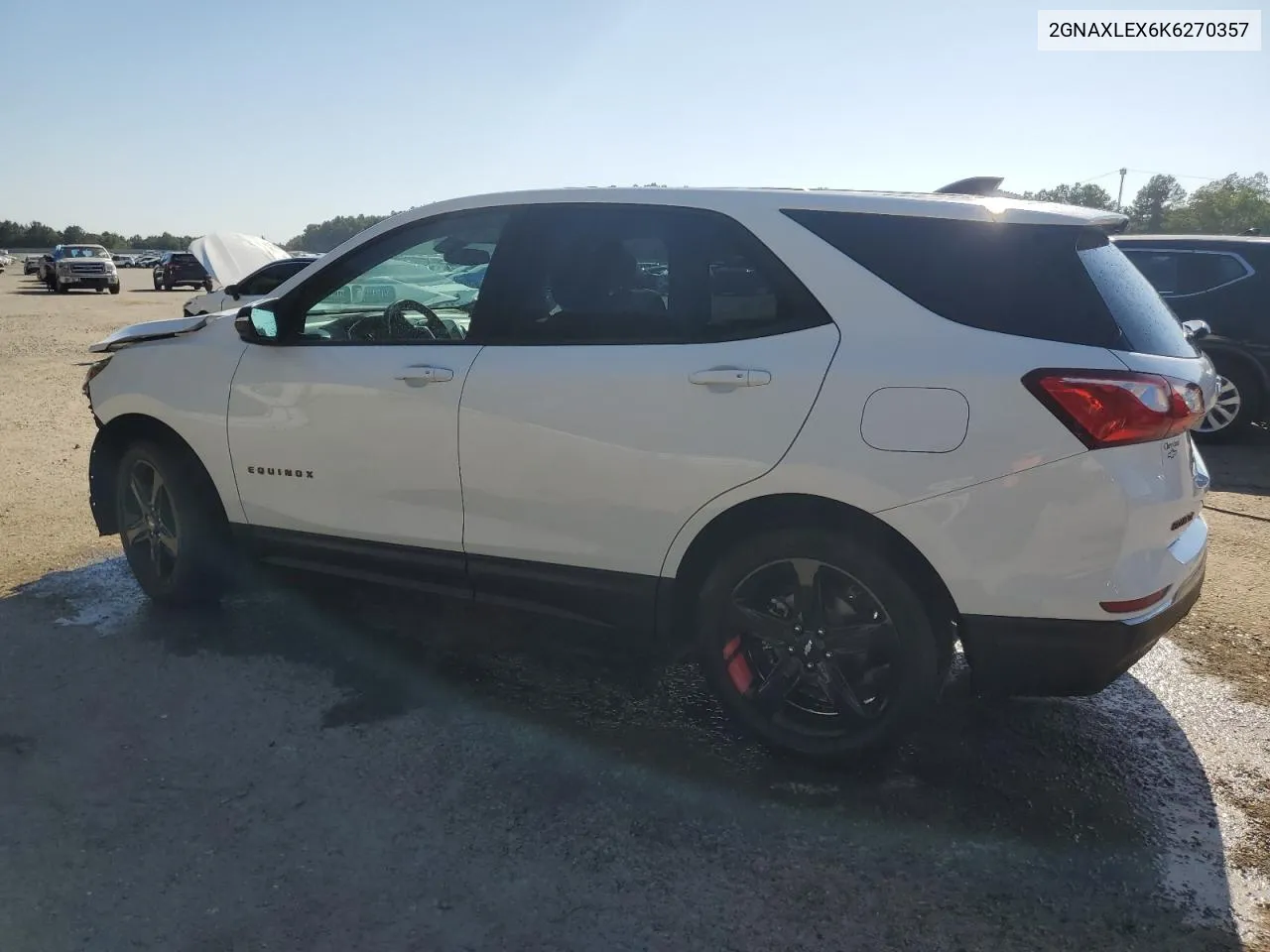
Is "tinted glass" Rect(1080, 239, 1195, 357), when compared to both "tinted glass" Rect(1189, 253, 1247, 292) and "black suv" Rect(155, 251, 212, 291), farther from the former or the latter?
"black suv" Rect(155, 251, 212, 291)

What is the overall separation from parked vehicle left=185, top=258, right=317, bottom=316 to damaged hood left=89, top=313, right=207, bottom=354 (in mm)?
7570

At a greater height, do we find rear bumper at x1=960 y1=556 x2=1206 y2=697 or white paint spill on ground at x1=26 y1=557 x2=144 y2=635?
rear bumper at x1=960 y1=556 x2=1206 y2=697

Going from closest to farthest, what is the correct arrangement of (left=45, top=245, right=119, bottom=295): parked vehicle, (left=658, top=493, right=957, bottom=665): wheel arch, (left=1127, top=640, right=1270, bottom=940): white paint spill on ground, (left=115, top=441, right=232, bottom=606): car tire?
(left=1127, top=640, right=1270, bottom=940): white paint spill on ground, (left=658, top=493, right=957, bottom=665): wheel arch, (left=115, top=441, right=232, bottom=606): car tire, (left=45, top=245, right=119, bottom=295): parked vehicle

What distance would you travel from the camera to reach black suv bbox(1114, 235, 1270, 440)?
8281 millimetres

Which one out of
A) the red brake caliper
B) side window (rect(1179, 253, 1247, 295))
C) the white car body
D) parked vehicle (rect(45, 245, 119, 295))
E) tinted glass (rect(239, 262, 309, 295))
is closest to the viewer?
the red brake caliper

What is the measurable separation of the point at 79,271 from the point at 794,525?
136 ft

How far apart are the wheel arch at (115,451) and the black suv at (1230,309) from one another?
24.6 feet

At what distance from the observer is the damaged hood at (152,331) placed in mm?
4527

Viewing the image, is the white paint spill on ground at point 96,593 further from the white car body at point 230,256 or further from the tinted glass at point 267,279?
the white car body at point 230,256

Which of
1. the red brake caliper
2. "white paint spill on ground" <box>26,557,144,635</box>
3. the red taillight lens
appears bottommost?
"white paint spill on ground" <box>26,557,144,635</box>

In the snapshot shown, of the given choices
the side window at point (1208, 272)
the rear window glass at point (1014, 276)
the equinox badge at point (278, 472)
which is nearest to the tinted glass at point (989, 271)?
the rear window glass at point (1014, 276)

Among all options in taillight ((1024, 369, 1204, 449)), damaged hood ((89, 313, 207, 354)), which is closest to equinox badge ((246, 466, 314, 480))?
damaged hood ((89, 313, 207, 354))

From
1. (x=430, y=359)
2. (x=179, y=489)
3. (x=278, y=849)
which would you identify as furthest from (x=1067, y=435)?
(x=179, y=489)

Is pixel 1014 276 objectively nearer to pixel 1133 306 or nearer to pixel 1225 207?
pixel 1133 306
